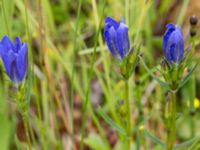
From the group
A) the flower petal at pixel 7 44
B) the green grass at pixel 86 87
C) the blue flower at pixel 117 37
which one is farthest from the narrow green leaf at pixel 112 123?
the flower petal at pixel 7 44

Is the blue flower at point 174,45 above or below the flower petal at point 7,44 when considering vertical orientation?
below

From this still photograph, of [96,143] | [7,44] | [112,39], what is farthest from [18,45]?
[96,143]

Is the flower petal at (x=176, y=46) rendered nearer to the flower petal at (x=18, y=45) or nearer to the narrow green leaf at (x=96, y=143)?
the flower petal at (x=18, y=45)

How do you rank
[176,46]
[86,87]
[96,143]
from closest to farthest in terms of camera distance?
[176,46] < [96,143] < [86,87]

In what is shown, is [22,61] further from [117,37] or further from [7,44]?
[117,37]

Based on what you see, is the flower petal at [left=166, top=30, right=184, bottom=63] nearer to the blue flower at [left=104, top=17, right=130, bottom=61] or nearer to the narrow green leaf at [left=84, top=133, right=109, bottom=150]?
the blue flower at [left=104, top=17, right=130, bottom=61]

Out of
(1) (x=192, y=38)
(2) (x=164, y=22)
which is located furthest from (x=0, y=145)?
(2) (x=164, y=22)

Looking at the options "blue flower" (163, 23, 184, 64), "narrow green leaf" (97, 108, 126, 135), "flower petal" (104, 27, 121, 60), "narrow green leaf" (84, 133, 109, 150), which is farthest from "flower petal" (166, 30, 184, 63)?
"narrow green leaf" (84, 133, 109, 150)

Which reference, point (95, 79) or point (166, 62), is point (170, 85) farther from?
point (95, 79)
